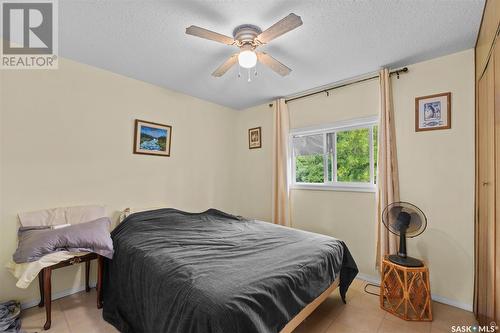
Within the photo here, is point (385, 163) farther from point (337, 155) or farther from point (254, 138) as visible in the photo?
point (254, 138)

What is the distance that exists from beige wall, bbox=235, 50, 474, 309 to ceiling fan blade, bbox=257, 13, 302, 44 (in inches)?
65.2

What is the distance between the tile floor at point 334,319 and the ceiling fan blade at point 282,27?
229 centimetres

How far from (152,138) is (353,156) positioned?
2.67 metres

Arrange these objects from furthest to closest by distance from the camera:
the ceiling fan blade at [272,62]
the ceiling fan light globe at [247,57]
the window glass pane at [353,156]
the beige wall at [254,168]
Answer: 1. the beige wall at [254,168]
2. the window glass pane at [353,156]
3. the ceiling fan blade at [272,62]
4. the ceiling fan light globe at [247,57]

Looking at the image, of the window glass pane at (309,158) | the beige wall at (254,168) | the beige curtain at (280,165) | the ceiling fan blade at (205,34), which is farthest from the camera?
the beige wall at (254,168)

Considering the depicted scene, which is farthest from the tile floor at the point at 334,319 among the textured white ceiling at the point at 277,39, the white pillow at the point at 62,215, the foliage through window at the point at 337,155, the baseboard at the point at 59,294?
the textured white ceiling at the point at 277,39

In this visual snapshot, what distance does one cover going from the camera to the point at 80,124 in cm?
250

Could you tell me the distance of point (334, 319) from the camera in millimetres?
1999

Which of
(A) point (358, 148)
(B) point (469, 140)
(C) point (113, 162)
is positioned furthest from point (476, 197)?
(C) point (113, 162)

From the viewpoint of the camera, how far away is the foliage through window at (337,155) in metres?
2.85

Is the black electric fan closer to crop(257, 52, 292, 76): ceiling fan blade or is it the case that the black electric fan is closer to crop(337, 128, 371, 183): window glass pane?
crop(337, 128, 371, 183): window glass pane

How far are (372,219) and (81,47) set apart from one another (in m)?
3.57

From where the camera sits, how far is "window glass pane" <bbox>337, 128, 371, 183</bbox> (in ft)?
9.50

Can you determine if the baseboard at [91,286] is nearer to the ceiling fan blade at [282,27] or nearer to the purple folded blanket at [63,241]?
the purple folded blanket at [63,241]
